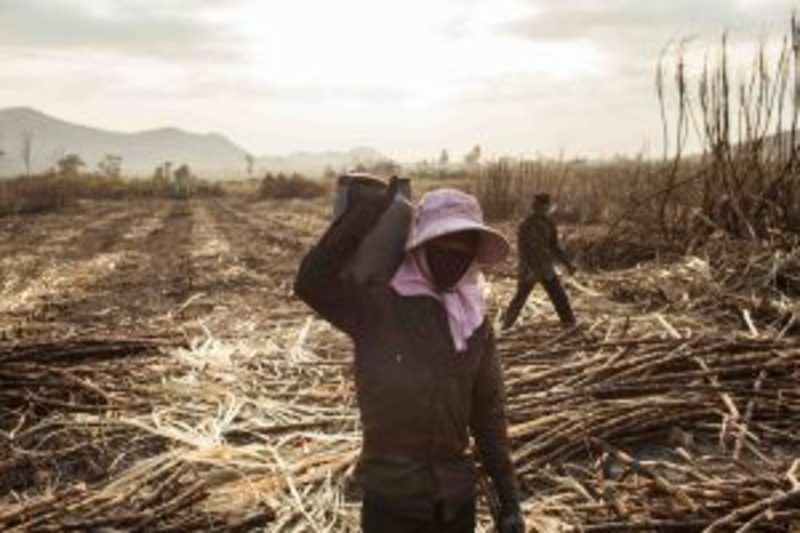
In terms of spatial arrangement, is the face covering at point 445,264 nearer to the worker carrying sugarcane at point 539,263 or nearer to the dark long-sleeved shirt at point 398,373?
the dark long-sleeved shirt at point 398,373

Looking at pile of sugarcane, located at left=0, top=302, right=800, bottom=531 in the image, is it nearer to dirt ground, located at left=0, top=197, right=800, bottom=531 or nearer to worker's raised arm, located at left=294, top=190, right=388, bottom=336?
dirt ground, located at left=0, top=197, right=800, bottom=531

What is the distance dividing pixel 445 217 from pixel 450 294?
0.21 metres

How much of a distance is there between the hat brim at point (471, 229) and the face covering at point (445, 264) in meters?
0.05

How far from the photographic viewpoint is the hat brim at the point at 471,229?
271 cm

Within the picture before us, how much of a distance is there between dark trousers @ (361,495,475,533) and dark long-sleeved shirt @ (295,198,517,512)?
3 cm

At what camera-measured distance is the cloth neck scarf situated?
109 inches

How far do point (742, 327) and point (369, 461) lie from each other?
6.08 meters

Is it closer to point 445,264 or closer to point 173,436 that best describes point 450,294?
point 445,264

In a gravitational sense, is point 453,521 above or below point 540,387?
above

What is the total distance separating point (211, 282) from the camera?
13164 mm

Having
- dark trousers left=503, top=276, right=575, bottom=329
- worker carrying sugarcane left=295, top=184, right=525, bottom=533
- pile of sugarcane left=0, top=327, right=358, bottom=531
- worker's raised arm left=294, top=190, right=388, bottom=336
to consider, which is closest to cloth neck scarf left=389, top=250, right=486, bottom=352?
worker carrying sugarcane left=295, top=184, right=525, bottom=533

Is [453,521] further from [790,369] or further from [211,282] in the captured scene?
[211,282]

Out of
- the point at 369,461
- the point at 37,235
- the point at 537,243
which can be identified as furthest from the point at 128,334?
the point at 37,235

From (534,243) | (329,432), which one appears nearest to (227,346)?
(329,432)
